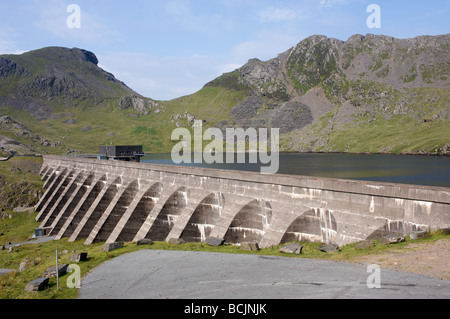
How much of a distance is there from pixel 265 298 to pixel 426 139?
17124 cm

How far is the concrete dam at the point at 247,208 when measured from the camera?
20.8 meters

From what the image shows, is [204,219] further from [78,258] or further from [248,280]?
[248,280]

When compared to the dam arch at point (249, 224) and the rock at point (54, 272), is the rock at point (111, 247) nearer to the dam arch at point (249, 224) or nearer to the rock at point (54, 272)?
the rock at point (54, 272)

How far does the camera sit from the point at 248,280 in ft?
51.1

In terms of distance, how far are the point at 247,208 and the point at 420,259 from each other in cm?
1566

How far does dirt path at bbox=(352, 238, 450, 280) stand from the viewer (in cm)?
1449

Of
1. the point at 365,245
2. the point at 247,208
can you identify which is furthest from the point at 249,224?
the point at 365,245

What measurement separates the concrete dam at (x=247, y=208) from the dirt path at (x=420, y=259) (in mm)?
2966

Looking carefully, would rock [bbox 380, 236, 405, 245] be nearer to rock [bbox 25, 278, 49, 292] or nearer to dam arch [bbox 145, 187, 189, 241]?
rock [bbox 25, 278, 49, 292]

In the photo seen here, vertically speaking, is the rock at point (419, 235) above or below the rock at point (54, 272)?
above

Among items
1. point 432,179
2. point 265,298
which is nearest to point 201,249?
point 265,298

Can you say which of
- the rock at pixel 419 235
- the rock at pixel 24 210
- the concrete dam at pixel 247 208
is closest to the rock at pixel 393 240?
the rock at pixel 419 235

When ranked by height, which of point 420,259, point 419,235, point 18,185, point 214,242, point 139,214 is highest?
point 419,235
